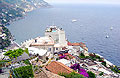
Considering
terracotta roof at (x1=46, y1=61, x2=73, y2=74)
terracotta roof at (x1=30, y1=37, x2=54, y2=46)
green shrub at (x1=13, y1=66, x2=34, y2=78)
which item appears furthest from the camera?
terracotta roof at (x1=30, y1=37, x2=54, y2=46)

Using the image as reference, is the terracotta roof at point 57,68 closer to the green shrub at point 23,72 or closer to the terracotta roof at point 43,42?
the green shrub at point 23,72

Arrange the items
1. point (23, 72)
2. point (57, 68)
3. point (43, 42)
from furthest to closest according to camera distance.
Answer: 1. point (43, 42)
2. point (57, 68)
3. point (23, 72)

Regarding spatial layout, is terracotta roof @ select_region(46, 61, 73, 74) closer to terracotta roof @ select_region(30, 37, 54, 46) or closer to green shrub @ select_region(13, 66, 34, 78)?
green shrub @ select_region(13, 66, 34, 78)

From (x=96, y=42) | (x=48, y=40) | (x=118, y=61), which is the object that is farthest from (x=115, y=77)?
(x=96, y=42)

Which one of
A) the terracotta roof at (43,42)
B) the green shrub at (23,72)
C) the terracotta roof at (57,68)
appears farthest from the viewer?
the terracotta roof at (43,42)

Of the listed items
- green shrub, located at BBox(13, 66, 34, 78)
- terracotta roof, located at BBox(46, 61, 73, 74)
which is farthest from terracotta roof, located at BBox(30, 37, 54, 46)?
green shrub, located at BBox(13, 66, 34, 78)

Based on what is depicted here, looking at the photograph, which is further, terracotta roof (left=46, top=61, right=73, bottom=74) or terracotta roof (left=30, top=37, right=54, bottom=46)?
terracotta roof (left=30, top=37, right=54, bottom=46)

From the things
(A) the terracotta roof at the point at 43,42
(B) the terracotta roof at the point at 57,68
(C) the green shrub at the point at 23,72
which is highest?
(C) the green shrub at the point at 23,72

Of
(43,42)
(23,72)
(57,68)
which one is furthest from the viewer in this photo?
(43,42)

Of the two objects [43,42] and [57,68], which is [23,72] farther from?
[43,42]

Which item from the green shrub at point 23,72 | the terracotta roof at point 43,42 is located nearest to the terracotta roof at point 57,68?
the green shrub at point 23,72

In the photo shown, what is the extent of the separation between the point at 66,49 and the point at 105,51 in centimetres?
3250

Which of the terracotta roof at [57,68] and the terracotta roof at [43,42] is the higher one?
the terracotta roof at [43,42]

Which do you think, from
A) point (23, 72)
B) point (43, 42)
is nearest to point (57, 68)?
point (23, 72)
